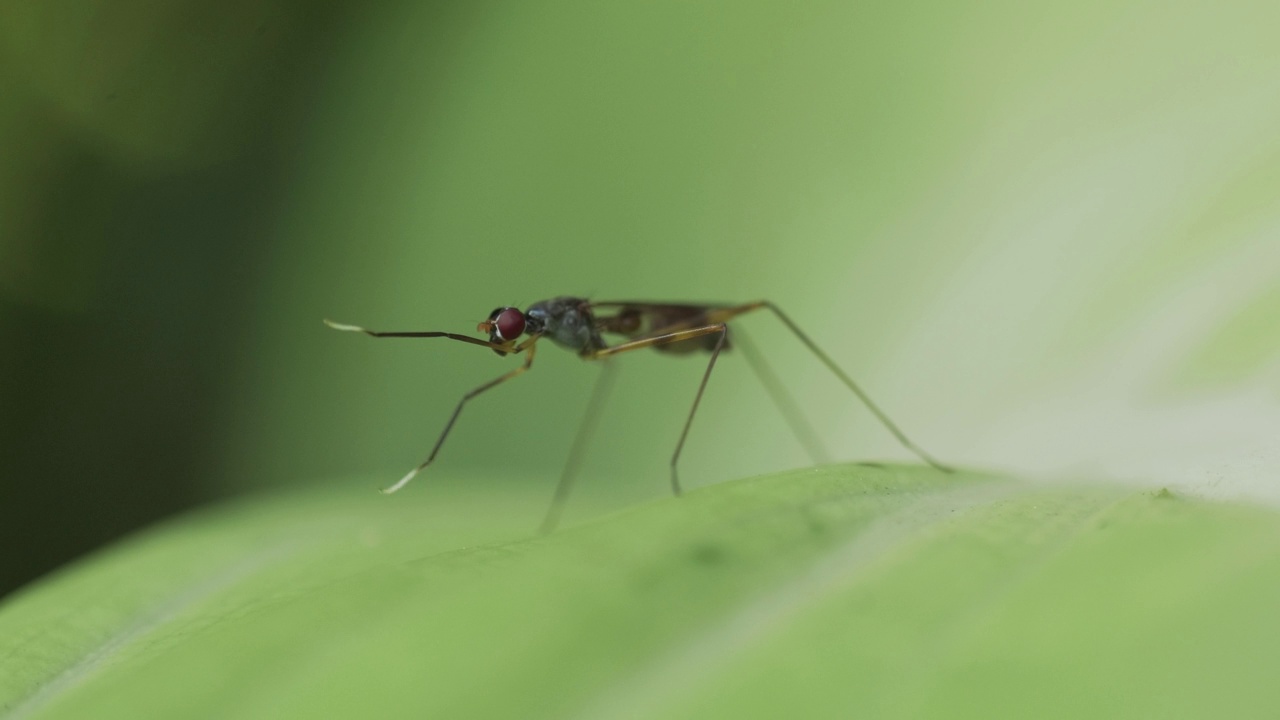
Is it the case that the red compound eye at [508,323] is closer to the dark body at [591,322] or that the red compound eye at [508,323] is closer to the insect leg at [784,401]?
the dark body at [591,322]

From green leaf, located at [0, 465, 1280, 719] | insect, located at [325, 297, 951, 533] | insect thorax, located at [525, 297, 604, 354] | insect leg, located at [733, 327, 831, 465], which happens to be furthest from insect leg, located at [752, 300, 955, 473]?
green leaf, located at [0, 465, 1280, 719]

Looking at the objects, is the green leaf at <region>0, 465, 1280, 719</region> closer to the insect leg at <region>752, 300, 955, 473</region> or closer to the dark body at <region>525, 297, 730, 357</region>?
the insect leg at <region>752, 300, 955, 473</region>

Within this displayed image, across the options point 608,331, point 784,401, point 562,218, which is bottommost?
point 784,401

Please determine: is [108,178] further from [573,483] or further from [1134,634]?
[1134,634]

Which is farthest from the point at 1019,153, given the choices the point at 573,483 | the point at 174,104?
the point at 174,104

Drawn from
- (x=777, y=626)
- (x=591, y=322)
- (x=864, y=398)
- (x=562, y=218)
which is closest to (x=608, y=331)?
(x=591, y=322)

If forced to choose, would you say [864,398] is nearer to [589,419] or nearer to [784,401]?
[784,401]

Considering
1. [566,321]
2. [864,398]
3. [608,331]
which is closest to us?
[864,398]
